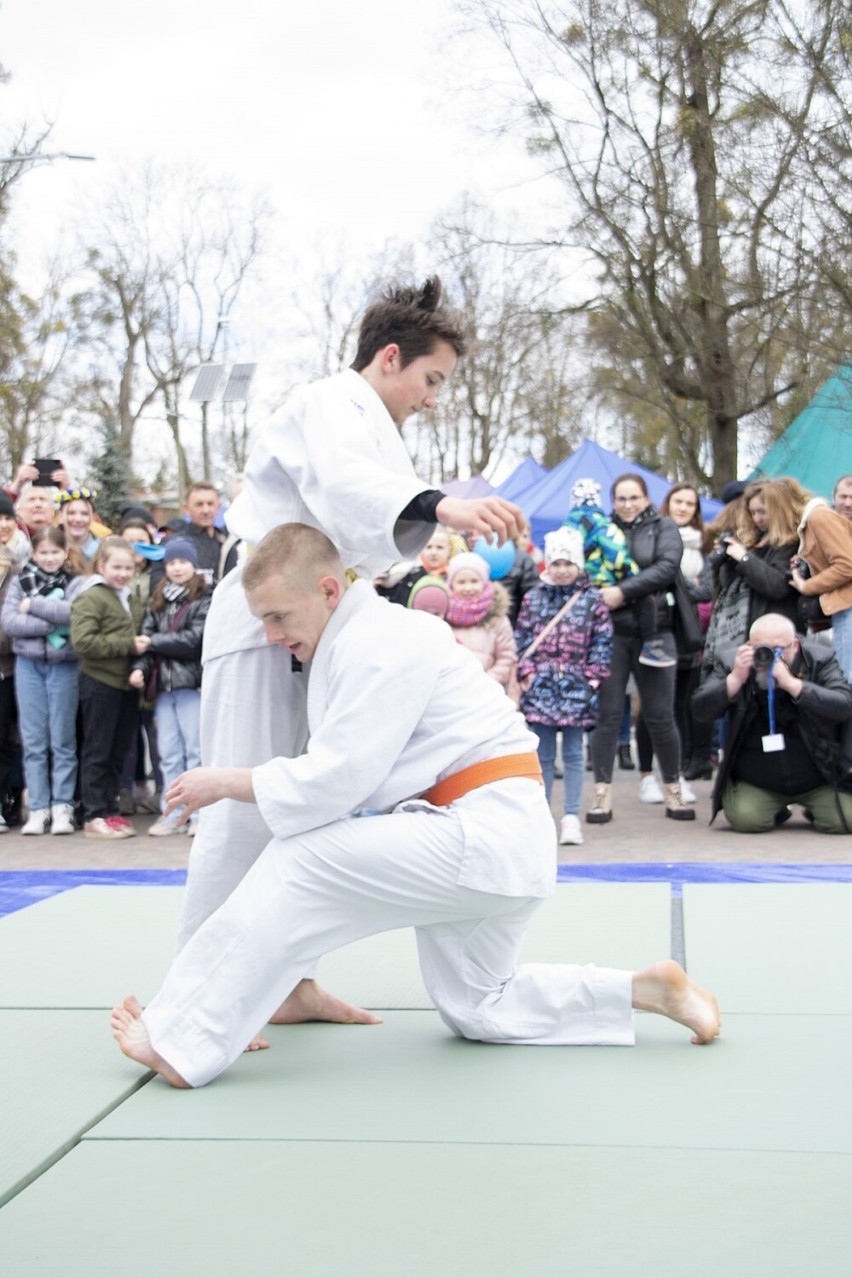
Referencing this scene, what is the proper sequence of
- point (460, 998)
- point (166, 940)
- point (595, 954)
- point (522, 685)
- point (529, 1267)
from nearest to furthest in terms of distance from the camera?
point (529, 1267) < point (460, 998) < point (595, 954) < point (166, 940) < point (522, 685)

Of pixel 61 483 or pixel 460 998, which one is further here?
pixel 61 483

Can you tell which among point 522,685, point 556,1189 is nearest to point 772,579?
point 522,685

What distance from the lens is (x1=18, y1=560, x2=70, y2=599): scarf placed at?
6867 mm

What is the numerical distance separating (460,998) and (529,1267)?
107 centimetres

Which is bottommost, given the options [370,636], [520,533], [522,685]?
[522,685]

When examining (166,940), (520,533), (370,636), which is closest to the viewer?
(520,533)

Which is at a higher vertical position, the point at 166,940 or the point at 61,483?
the point at 61,483

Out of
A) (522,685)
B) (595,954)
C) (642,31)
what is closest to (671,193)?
(642,31)

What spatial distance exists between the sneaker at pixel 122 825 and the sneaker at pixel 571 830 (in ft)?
6.91

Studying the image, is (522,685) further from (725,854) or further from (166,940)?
(166,940)

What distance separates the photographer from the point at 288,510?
3004 mm

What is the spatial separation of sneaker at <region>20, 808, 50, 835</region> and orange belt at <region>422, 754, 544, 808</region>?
4488mm

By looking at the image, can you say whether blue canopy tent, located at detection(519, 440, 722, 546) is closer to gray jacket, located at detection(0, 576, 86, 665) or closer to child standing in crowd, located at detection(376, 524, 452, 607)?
child standing in crowd, located at detection(376, 524, 452, 607)

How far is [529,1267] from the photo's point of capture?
6.00ft
